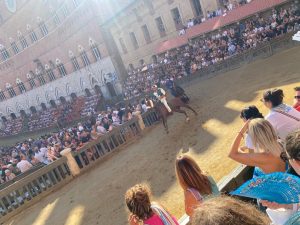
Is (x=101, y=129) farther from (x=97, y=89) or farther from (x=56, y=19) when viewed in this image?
(x=56, y=19)

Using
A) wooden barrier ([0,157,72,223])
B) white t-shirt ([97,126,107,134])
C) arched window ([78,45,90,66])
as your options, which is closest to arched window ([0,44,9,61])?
arched window ([78,45,90,66])

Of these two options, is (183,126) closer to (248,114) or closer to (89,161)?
(89,161)


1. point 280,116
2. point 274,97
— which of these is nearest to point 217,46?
point 274,97

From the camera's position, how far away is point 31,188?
1284 centimetres

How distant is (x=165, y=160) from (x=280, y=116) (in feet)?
21.0

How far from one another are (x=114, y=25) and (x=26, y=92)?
2115cm

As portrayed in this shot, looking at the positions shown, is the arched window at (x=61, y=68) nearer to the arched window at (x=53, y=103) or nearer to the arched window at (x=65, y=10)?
the arched window at (x=53, y=103)

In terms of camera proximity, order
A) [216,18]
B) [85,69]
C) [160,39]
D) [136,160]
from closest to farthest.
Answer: [136,160] → [216,18] → [160,39] → [85,69]

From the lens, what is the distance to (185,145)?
11.4 metres

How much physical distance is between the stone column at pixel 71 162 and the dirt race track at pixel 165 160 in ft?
1.69

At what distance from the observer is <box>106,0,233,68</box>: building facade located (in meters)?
28.7

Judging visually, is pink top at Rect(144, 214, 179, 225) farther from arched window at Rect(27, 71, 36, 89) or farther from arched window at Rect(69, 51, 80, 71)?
arched window at Rect(27, 71, 36, 89)

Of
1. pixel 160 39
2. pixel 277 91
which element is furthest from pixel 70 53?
pixel 277 91

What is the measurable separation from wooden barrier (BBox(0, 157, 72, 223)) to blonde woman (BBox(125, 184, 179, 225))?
10257 mm
